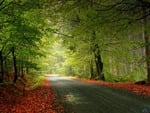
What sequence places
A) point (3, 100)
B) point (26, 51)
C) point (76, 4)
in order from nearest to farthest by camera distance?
point (76, 4), point (3, 100), point (26, 51)

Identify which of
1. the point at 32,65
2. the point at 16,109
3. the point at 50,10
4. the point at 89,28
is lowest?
the point at 16,109

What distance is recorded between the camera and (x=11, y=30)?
1420 cm

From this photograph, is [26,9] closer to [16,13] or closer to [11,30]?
[16,13]

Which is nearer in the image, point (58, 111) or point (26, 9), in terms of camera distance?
point (58, 111)

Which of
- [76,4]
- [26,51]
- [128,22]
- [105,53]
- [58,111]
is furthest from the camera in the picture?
[105,53]

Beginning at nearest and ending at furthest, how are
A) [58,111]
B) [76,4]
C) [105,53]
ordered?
[58,111] → [76,4] → [105,53]

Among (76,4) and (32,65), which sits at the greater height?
(76,4)

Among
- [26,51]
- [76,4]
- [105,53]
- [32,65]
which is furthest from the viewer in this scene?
[105,53]

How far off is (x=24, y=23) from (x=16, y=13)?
90 centimetres

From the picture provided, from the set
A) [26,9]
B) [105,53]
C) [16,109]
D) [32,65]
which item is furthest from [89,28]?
[105,53]

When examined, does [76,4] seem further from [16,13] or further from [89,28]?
[16,13]

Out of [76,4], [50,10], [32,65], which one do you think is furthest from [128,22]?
[32,65]

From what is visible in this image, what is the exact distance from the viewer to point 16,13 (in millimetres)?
13695

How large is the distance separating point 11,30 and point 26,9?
171cm
